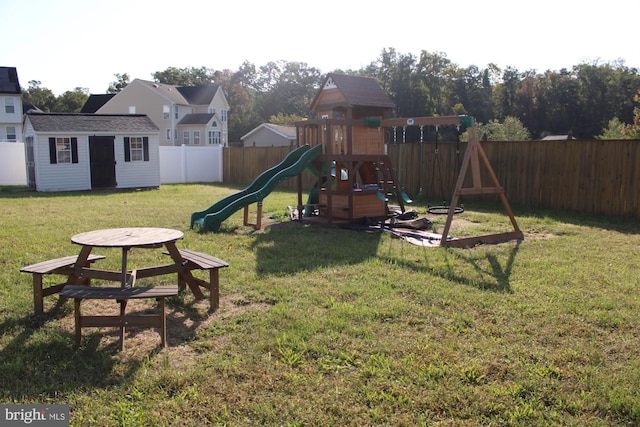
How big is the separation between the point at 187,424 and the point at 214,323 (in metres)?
1.56

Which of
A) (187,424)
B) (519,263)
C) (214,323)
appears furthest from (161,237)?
(519,263)

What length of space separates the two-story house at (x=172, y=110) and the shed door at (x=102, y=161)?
20541 millimetres

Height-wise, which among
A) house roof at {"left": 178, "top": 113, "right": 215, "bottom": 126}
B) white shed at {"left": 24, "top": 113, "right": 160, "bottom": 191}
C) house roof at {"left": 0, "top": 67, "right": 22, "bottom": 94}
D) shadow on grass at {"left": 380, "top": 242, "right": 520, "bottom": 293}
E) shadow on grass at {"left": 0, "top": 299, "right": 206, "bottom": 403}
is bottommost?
shadow on grass at {"left": 0, "top": 299, "right": 206, "bottom": 403}

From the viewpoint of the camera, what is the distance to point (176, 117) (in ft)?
137

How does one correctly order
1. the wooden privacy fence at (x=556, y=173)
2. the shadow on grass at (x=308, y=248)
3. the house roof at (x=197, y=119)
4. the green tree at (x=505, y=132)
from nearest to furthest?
the shadow on grass at (x=308, y=248)
the wooden privacy fence at (x=556, y=173)
the green tree at (x=505, y=132)
the house roof at (x=197, y=119)

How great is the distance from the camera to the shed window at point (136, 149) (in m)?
20.4

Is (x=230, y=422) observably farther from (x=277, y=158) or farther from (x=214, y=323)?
(x=277, y=158)

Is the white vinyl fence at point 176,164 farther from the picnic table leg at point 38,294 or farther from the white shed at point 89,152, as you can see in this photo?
the picnic table leg at point 38,294

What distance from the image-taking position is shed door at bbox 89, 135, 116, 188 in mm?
19781

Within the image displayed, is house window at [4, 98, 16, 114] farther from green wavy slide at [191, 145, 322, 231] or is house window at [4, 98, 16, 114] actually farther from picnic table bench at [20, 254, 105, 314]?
picnic table bench at [20, 254, 105, 314]

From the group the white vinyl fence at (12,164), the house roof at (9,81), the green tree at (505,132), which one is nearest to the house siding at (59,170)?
the white vinyl fence at (12,164)

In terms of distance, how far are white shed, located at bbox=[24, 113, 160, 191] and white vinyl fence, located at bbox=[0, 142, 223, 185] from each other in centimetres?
227

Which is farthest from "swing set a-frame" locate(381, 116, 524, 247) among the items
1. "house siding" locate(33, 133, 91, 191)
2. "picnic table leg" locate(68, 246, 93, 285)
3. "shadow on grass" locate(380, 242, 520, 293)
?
"house siding" locate(33, 133, 91, 191)

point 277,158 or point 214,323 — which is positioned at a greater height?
point 277,158
